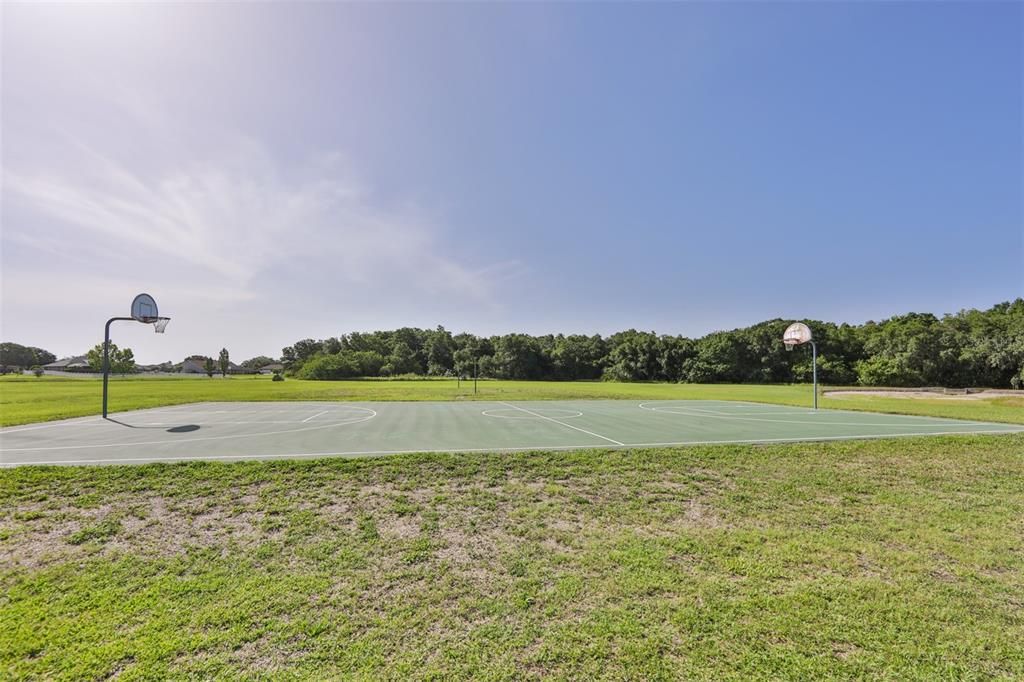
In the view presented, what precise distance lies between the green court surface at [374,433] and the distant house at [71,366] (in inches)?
4153

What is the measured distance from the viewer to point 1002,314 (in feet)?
173

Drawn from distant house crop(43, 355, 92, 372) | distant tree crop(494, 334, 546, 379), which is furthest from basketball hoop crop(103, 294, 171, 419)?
distant house crop(43, 355, 92, 372)

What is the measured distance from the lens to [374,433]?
9234 mm

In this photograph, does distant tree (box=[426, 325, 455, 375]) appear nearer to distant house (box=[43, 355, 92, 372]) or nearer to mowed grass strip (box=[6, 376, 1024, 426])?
mowed grass strip (box=[6, 376, 1024, 426])

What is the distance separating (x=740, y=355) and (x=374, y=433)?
216ft

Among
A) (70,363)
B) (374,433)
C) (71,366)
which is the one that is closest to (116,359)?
(71,366)

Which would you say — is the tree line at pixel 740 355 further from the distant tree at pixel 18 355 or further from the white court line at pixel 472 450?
the distant tree at pixel 18 355

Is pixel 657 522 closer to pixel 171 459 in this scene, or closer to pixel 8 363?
pixel 171 459

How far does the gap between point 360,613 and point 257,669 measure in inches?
25.7

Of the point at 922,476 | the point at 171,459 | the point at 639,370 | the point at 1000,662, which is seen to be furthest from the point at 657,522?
the point at 639,370

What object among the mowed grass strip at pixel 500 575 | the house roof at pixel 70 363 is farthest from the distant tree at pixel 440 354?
the house roof at pixel 70 363

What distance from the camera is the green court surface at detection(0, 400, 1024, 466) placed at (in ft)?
22.9

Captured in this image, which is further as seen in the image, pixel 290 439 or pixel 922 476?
pixel 290 439

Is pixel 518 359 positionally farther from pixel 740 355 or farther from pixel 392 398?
pixel 392 398
